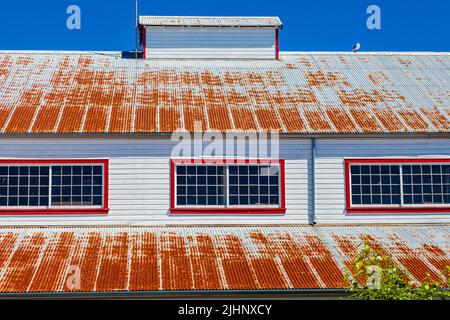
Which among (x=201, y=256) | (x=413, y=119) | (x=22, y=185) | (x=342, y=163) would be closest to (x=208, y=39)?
(x=342, y=163)

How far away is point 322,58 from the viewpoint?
2816cm

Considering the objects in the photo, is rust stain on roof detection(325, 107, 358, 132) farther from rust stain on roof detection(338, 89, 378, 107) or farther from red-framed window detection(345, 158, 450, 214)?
red-framed window detection(345, 158, 450, 214)

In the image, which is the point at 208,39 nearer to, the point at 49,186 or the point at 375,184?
the point at 375,184

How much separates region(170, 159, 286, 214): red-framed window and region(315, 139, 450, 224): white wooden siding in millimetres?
1348

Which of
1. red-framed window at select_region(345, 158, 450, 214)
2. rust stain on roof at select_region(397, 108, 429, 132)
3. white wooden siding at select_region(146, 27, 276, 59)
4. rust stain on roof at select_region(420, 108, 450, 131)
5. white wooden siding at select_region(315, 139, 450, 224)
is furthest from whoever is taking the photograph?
white wooden siding at select_region(146, 27, 276, 59)

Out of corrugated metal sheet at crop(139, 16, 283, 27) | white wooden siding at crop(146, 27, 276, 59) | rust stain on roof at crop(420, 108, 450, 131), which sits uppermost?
corrugated metal sheet at crop(139, 16, 283, 27)

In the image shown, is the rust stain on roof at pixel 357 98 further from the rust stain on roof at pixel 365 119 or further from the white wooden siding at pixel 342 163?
the white wooden siding at pixel 342 163

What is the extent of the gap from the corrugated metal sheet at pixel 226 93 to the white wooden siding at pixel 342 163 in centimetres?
47

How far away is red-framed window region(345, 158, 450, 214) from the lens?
21.4 metres

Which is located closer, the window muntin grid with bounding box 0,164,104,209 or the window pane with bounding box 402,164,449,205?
the window muntin grid with bounding box 0,164,104,209

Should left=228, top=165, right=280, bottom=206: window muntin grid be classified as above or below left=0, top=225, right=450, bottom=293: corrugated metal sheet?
above

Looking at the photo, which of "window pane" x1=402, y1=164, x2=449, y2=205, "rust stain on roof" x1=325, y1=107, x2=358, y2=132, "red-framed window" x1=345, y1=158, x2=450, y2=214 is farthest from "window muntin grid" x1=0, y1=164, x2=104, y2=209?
"window pane" x1=402, y1=164, x2=449, y2=205

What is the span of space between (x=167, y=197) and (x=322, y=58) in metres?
11.3
